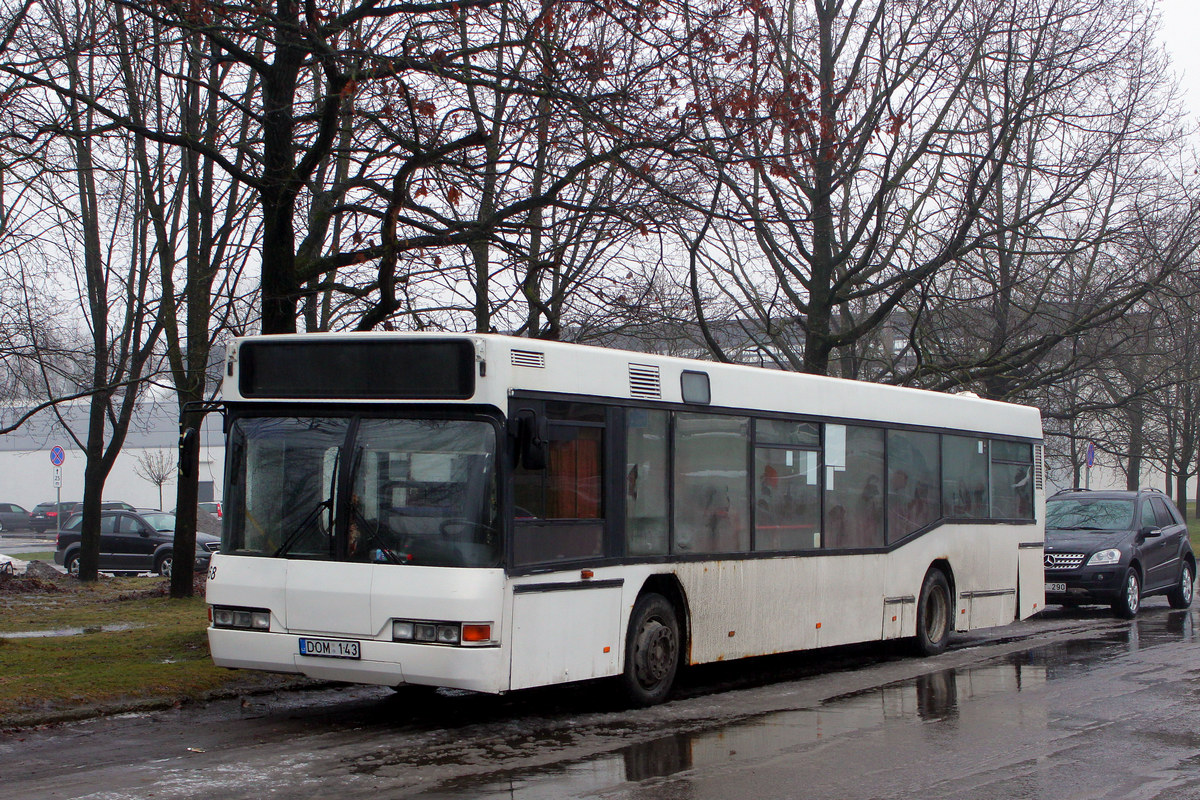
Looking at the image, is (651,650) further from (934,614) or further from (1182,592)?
(1182,592)

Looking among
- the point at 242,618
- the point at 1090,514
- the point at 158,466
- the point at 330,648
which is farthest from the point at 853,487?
the point at 158,466

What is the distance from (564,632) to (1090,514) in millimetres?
13579

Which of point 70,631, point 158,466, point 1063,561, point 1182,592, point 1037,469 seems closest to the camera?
point 70,631

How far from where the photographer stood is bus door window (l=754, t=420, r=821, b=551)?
452 inches

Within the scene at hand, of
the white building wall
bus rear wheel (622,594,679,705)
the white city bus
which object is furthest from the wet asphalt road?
the white building wall

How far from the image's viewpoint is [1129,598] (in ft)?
60.9

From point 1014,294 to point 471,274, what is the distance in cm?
1584

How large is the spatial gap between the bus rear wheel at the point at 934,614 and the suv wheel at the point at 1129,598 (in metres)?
5.26

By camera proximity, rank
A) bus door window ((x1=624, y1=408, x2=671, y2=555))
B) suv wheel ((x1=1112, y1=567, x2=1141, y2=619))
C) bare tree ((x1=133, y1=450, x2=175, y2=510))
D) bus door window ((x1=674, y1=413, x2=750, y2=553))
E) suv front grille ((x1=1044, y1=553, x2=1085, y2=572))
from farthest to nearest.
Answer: bare tree ((x1=133, y1=450, x2=175, y2=510)), suv front grille ((x1=1044, y1=553, x2=1085, y2=572)), suv wheel ((x1=1112, y1=567, x2=1141, y2=619)), bus door window ((x1=674, y1=413, x2=750, y2=553)), bus door window ((x1=624, y1=408, x2=671, y2=555))

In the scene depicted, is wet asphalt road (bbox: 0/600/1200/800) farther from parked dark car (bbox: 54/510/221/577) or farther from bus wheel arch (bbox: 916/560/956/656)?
parked dark car (bbox: 54/510/221/577)

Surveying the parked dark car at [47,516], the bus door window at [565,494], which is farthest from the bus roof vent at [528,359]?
the parked dark car at [47,516]

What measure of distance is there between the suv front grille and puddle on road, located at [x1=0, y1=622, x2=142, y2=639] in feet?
40.9

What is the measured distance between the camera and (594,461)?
9.59 meters

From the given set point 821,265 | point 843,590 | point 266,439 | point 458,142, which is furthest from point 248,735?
point 821,265
